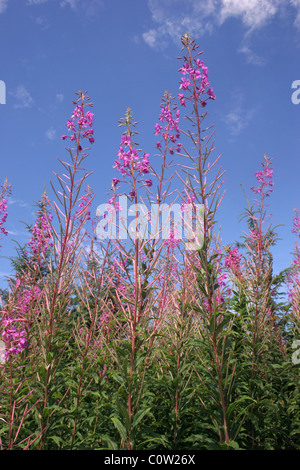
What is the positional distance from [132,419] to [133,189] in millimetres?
2346

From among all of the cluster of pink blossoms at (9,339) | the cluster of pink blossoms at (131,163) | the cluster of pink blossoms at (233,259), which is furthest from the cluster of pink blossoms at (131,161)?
the cluster of pink blossoms at (233,259)

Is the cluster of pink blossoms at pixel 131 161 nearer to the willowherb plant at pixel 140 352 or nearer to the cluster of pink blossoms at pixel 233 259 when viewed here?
the willowherb plant at pixel 140 352

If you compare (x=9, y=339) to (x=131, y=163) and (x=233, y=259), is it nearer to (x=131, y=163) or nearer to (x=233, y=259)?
(x=131, y=163)

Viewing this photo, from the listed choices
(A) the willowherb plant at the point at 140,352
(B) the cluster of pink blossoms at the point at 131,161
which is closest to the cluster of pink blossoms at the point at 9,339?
(A) the willowherb plant at the point at 140,352

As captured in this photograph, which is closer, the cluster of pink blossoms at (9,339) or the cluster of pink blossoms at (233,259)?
the cluster of pink blossoms at (9,339)

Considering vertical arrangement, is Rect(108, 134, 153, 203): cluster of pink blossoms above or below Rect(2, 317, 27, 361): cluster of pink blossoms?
above

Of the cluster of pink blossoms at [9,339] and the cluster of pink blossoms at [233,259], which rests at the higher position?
the cluster of pink blossoms at [233,259]

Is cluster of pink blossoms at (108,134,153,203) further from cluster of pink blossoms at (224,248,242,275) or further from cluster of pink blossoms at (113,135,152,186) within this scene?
cluster of pink blossoms at (224,248,242,275)

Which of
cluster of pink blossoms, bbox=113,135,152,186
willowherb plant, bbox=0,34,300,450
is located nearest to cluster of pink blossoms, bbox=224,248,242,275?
willowherb plant, bbox=0,34,300,450

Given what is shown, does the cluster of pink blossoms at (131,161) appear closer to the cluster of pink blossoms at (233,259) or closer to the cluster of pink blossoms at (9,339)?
the cluster of pink blossoms at (9,339)

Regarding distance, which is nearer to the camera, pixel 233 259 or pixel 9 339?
pixel 9 339

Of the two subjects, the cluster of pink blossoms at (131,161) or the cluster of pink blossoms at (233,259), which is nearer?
the cluster of pink blossoms at (131,161)

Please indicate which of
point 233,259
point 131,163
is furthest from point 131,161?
point 233,259
